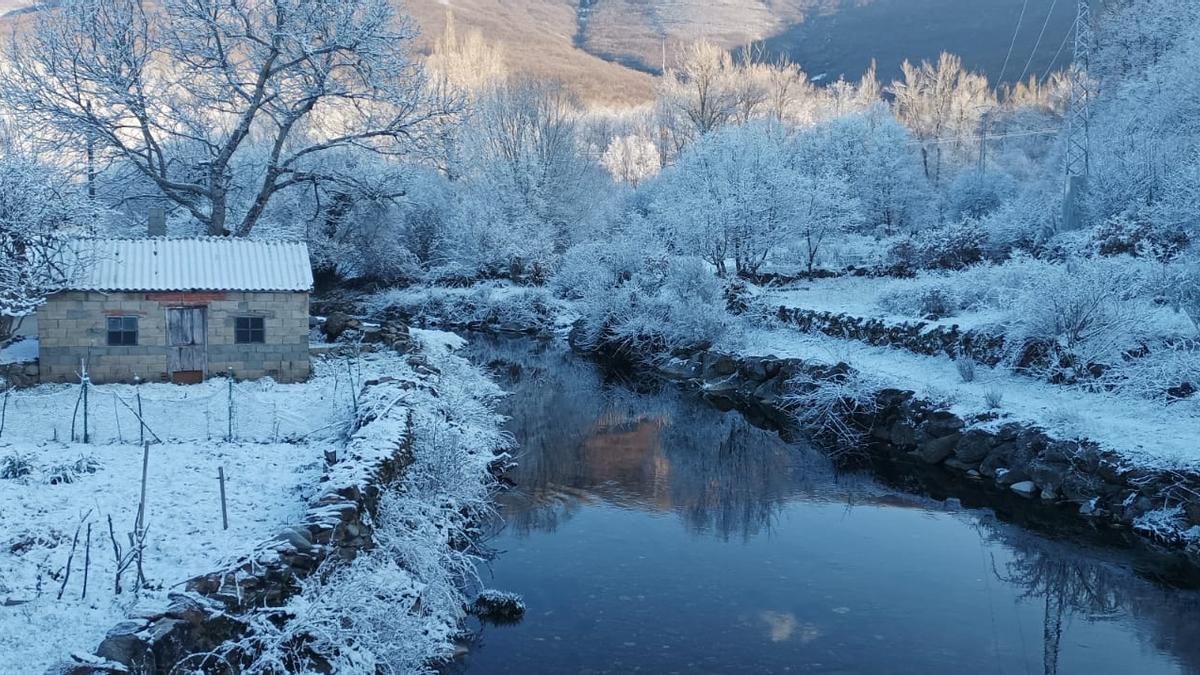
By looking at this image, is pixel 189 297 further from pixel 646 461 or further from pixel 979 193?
pixel 979 193

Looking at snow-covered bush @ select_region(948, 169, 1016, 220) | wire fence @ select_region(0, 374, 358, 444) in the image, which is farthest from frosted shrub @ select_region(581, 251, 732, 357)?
snow-covered bush @ select_region(948, 169, 1016, 220)

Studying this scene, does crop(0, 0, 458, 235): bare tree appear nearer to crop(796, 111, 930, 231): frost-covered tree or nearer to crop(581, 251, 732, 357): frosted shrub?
crop(581, 251, 732, 357): frosted shrub

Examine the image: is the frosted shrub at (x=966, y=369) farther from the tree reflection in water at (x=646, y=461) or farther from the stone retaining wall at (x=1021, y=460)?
the tree reflection in water at (x=646, y=461)

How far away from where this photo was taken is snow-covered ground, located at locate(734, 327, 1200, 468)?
13.4m

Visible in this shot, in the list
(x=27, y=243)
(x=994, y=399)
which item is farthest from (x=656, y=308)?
(x=27, y=243)

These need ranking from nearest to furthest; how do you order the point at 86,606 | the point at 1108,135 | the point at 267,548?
1. the point at 86,606
2. the point at 267,548
3. the point at 1108,135

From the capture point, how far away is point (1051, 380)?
55.4 ft

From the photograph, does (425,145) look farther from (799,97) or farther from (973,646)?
(799,97)

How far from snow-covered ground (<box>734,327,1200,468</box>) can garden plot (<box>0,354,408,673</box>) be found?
1123cm

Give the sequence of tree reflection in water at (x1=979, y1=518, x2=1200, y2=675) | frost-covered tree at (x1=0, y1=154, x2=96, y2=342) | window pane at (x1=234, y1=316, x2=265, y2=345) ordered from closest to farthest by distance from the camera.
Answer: tree reflection in water at (x1=979, y1=518, x2=1200, y2=675)
frost-covered tree at (x1=0, y1=154, x2=96, y2=342)
window pane at (x1=234, y1=316, x2=265, y2=345)

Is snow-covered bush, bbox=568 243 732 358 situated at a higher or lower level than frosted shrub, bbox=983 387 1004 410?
higher

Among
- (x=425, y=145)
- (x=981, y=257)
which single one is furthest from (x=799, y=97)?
(x=425, y=145)

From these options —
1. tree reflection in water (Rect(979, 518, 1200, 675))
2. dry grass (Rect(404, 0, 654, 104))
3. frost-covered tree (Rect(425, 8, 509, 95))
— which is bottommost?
tree reflection in water (Rect(979, 518, 1200, 675))

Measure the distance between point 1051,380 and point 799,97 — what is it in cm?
4466
